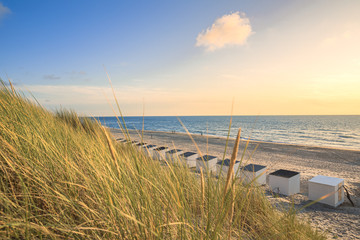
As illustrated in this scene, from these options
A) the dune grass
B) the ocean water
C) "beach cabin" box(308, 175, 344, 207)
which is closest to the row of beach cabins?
"beach cabin" box(308, 175, 344, 207)

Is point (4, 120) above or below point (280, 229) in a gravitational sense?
above

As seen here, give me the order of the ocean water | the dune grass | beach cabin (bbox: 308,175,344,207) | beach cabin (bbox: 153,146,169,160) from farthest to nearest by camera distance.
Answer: the ocean water < beach cabin (bbox: 308,175,344,207) < beach cabin (bbox: 153,146,169,160) < the dune grass

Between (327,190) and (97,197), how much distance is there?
20.4ft

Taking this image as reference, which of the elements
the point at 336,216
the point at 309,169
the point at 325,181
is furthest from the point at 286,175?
the point at 309,169

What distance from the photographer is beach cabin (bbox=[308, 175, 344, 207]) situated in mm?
5152

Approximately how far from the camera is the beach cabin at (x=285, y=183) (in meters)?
6.08

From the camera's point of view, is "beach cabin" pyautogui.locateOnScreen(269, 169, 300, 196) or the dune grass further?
"beach cabin" pyautogui.locateOnScreen(269, 169, 300, 196)

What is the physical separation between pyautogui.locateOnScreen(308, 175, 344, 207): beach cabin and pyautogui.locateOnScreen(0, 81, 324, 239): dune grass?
352cm

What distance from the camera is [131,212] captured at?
1212 mm

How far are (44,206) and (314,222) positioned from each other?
5005 mm

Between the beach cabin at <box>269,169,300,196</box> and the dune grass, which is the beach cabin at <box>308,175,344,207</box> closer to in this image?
the beach cabin at <box>269,169,300,196</box>

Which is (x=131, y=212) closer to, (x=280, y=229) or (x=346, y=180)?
(x=280, y=229)

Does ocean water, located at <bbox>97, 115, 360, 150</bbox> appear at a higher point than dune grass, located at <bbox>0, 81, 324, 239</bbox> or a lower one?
lower

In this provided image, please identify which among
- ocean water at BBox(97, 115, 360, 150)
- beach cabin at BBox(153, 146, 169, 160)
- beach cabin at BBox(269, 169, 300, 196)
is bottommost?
ocean water at BBox(97, 115, 360, 150)
